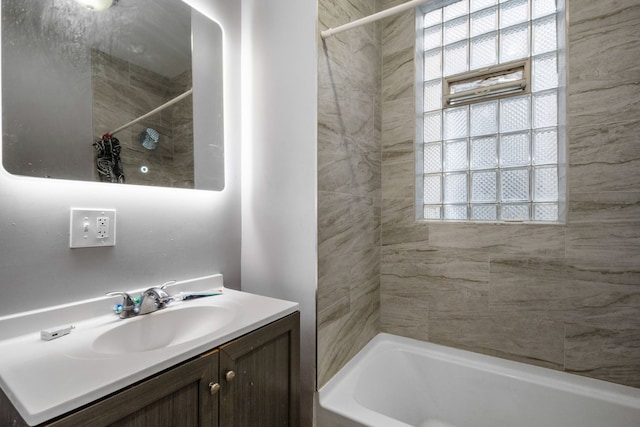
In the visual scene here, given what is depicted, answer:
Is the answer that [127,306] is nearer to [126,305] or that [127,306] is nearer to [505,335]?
[126,305]

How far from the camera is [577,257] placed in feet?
4.68

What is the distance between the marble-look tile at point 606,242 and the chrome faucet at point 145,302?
1826 millimetres

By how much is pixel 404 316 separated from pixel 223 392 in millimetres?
1315

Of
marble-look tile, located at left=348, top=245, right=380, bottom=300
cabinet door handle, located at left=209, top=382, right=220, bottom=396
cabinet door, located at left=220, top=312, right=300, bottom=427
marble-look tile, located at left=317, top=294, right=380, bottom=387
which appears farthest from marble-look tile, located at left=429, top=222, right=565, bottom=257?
cabinet door handle, located at left=209, top=382, right=220, bottom=396

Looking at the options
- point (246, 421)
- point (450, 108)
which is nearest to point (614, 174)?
point (450, 108)

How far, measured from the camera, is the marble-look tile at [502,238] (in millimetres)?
1478

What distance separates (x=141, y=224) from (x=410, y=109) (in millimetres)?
1574

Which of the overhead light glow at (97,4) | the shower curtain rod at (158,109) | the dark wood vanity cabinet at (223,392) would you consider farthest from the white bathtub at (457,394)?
the overhead light glow at (97,4)

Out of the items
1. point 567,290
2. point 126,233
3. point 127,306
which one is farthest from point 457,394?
point 126,233

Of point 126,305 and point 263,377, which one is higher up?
point 126,305

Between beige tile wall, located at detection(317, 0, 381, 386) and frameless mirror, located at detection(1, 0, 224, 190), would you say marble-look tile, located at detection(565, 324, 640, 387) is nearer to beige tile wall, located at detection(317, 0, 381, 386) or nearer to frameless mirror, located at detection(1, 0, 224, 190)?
beige tile wall, located at detection(317, 0, 381, 386)

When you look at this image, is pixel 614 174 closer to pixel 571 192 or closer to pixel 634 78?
pixel 571 192

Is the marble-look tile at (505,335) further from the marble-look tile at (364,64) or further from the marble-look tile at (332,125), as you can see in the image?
the marble-look tile at (364,64)

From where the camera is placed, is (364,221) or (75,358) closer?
(75,358)
